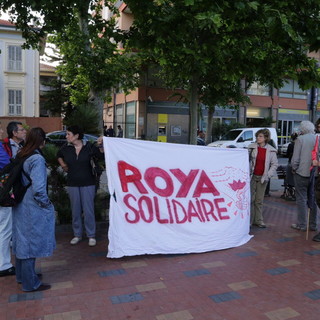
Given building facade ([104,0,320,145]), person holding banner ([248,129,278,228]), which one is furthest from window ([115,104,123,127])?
person holding banner ([248,129,278,228])

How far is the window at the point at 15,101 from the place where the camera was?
27719 mm

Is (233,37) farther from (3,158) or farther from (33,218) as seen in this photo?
(33,218)

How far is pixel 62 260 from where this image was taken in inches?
187

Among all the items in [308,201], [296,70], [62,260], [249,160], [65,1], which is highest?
[65,1]

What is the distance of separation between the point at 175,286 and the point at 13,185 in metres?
2.07

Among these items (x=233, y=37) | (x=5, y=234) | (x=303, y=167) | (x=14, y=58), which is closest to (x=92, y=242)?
(x=5, y=234)

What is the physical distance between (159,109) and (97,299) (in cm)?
2382

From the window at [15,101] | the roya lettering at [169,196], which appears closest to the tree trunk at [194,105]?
the roya lettering at [169,196]

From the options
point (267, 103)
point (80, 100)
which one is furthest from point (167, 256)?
point (267, 103)

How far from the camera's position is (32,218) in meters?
3.60

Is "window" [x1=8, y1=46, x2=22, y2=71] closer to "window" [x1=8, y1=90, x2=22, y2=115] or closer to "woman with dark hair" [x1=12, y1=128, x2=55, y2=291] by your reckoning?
"window" [x1=8, y1=90, x2=22, y2=115]

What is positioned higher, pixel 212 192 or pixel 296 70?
pixel 296 70

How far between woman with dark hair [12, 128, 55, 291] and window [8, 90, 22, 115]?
86.9ft

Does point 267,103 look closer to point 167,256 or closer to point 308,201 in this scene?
point 308,201
